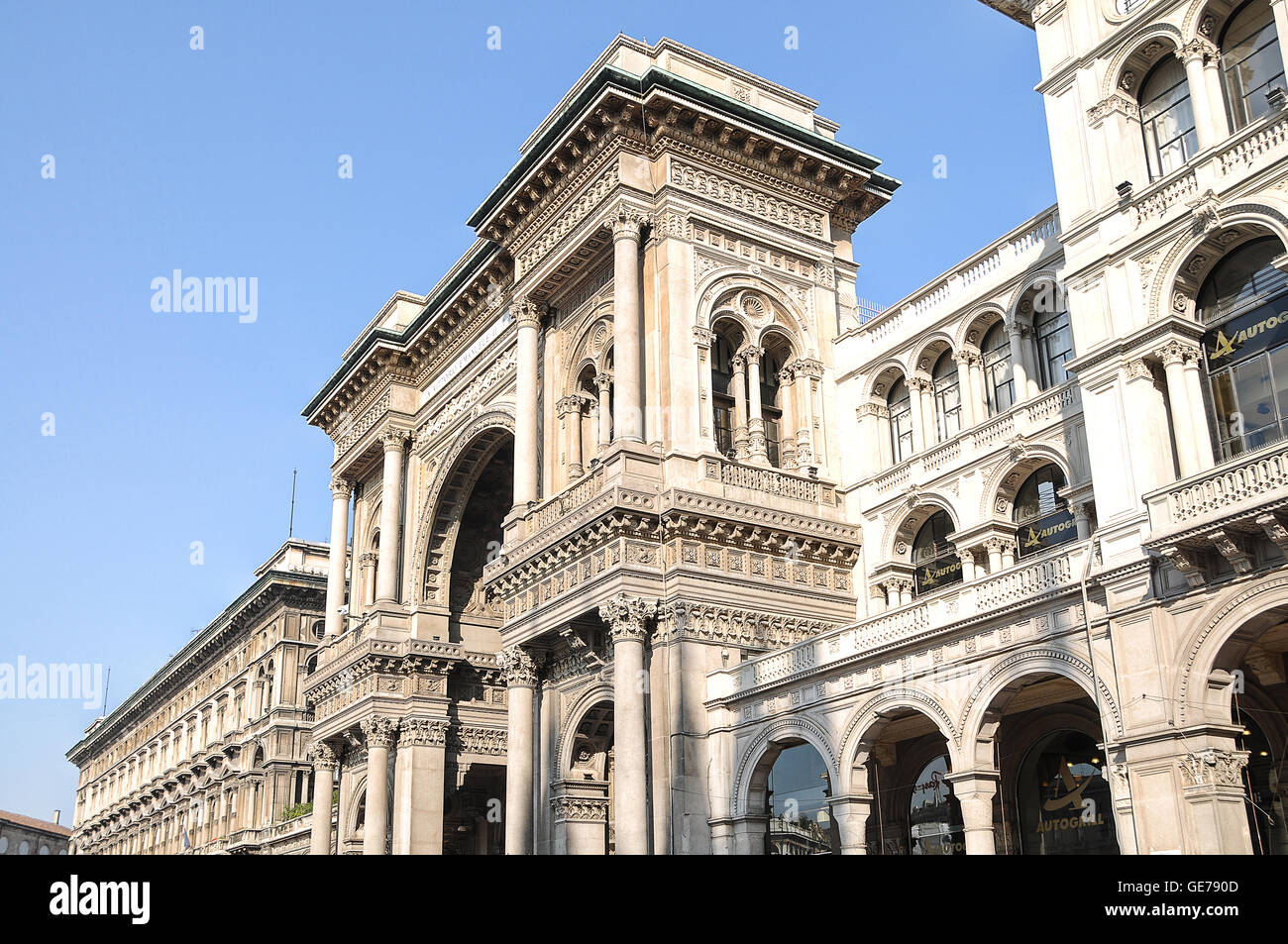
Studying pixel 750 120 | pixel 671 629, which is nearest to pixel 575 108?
pixel 750 120

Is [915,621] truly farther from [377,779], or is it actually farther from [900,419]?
[377,779]

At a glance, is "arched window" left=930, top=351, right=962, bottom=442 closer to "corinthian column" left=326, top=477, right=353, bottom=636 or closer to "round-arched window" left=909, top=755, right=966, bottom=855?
"round-arched window" left=909, top=755, right=966, bottom=855

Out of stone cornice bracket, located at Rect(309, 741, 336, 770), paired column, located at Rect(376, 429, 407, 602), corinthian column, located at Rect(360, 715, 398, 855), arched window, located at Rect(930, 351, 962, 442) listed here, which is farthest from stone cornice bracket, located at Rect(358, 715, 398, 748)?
arched window, located at Rect(930, 351, 962, 442)

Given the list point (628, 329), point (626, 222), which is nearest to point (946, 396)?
point (628, 329)

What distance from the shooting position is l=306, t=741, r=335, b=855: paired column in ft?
151

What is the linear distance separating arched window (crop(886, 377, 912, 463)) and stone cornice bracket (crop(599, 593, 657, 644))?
25.1 ft

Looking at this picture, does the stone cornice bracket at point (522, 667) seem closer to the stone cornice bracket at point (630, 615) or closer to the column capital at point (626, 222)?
the stone cornice bracket at point (630, 615)

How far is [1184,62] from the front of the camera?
72.6ft

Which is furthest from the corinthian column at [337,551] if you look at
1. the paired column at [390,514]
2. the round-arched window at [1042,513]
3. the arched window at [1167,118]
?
the arched window at [1167,118]

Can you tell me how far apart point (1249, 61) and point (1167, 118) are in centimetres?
161

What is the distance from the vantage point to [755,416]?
32.2 meters
